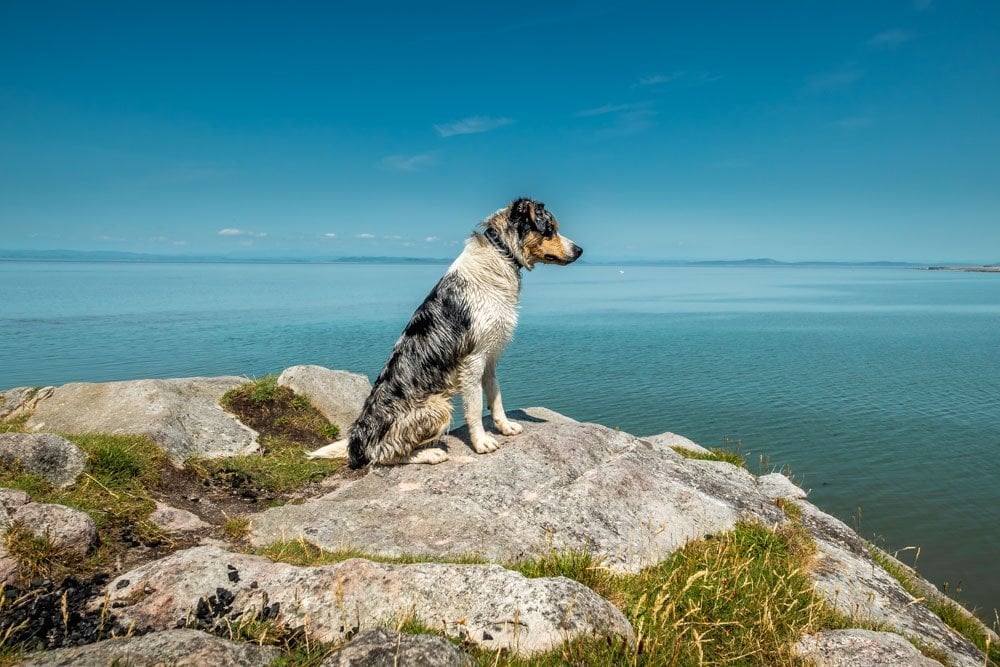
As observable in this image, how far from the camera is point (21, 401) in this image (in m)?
10.5

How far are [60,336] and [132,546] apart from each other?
1172 inches

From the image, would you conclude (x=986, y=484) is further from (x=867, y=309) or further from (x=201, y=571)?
(x=867, y=309)

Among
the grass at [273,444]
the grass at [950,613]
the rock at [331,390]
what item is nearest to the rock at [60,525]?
the grass at [273,444]

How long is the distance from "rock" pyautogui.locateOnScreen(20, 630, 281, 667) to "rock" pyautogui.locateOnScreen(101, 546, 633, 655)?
1.38 feet

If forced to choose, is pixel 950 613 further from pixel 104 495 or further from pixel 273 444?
pixel 104 495

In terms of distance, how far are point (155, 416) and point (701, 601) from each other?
26.6 ft

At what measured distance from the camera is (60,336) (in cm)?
2895

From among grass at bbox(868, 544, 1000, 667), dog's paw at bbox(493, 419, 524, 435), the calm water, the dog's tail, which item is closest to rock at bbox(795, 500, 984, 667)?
grass at bbox(868, 544, 1000, 667)

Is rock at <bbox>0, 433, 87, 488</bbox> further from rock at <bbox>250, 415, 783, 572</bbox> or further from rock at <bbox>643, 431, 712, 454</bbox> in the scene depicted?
rock at <bbox>643, 431, 712, 454</bbox>

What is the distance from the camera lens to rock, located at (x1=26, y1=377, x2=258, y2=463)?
340 inches

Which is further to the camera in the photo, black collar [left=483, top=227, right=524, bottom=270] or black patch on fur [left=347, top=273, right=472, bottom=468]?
black collar [left=483, top=227, right=524, bottom=270]

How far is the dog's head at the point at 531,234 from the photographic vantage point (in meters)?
7.66

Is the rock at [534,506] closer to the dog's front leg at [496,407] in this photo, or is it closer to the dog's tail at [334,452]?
the dog's front leg at [496,407]

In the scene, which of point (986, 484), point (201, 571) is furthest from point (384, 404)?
point (986, 484)
